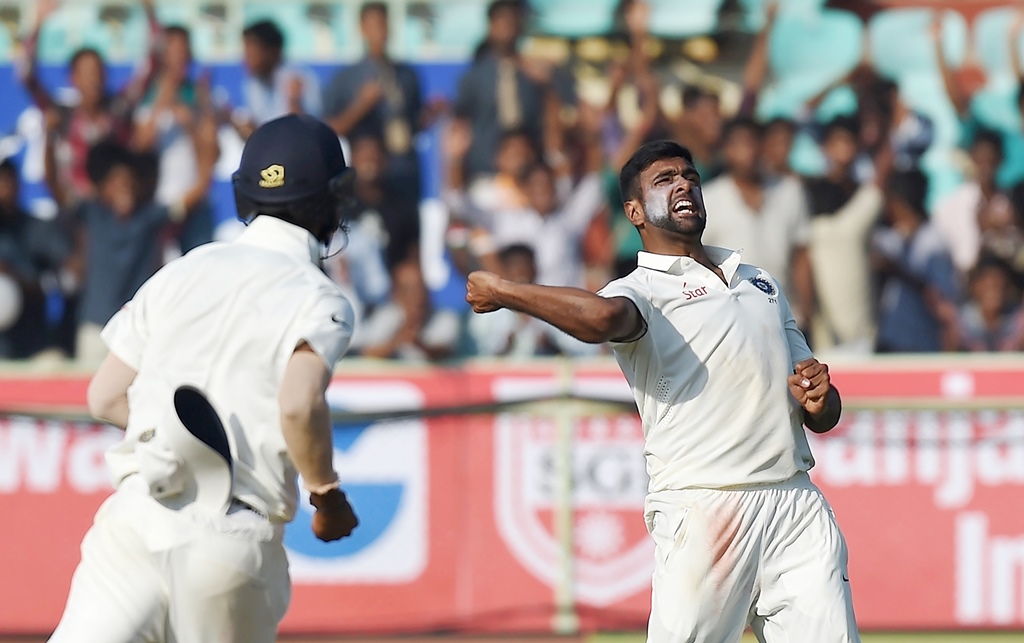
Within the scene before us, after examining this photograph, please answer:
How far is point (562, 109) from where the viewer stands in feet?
33.0

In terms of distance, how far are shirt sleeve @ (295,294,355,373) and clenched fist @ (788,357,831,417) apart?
1421 millimetres

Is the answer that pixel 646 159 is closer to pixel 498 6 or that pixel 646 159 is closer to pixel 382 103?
pixel 382 103

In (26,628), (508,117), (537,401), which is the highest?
(508,117)

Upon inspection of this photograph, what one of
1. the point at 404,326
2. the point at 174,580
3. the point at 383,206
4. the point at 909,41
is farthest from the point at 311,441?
the point at 909,41

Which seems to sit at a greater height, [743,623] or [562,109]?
[562,109]

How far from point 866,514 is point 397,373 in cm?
269

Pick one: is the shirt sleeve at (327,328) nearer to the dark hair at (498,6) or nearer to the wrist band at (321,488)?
the wrist band at (321,488)

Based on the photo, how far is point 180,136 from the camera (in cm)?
971

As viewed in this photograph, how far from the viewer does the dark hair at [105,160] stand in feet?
30.8

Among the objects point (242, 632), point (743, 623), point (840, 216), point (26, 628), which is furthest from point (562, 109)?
point (242, 632)

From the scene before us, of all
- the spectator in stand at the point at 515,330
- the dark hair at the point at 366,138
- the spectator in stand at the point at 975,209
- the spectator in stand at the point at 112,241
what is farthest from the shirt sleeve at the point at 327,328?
the spectator in stand at the point at 975,209

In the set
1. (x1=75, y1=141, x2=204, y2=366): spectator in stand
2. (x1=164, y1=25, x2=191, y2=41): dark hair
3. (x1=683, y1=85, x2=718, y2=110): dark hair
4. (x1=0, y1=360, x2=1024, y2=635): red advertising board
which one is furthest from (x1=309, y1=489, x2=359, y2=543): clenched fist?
(x1=164, y1=25, x2=191, y2=41): dark hair

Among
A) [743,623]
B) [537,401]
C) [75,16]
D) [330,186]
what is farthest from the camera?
[75,16]

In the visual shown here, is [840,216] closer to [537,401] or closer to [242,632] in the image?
[537,401]
